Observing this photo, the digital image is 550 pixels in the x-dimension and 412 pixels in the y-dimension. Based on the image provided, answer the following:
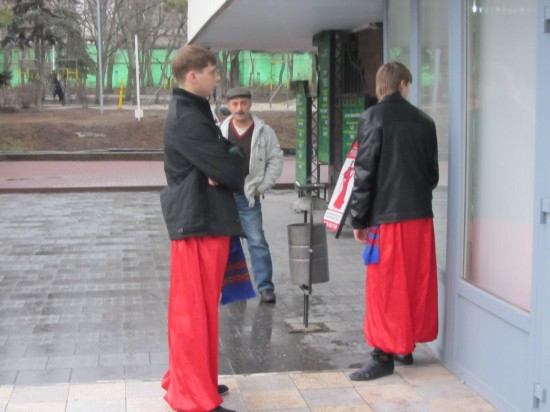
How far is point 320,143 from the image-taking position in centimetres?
1192

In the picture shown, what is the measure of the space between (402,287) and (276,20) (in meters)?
6.21

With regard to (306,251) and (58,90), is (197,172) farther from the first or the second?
(58,90)

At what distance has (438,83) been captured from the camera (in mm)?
5215

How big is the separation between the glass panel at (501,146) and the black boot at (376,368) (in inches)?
26.2

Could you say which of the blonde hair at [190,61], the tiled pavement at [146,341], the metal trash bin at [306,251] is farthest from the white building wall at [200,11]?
the blonde hair at [190,61]

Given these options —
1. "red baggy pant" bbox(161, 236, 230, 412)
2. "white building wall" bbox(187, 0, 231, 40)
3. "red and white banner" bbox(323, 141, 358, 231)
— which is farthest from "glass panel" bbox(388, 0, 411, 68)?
"white building wall" bbox(187, 0, 231, 40)

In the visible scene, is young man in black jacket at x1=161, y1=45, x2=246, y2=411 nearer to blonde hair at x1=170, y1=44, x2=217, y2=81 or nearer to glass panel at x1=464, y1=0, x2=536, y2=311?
blonde hair at x1=170, y1=44, x2=217, y2=81

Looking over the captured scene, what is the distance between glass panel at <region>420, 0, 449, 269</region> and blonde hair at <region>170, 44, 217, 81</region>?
65.3 inches

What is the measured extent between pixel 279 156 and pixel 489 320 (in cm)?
260

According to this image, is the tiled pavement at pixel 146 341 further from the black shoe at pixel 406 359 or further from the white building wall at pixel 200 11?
the white building wall at pixel 200 11

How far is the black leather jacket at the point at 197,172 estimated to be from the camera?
3.99 metres

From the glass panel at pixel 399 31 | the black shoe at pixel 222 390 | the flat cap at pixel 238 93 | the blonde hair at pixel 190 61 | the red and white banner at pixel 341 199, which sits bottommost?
the black shoe at pixel 222 390

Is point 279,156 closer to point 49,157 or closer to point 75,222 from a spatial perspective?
point 75,222

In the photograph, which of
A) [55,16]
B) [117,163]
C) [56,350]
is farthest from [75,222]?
[55,16]
